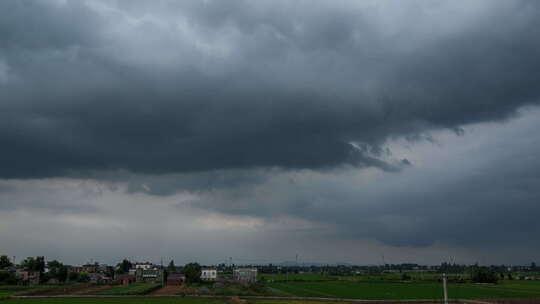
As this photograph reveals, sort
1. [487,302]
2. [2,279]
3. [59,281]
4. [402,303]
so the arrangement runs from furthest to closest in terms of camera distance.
→ [59,281], [2,279], [402,303], [487,302]

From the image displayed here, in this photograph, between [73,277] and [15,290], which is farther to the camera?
[73,277]

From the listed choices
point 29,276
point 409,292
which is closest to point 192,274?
point 29,276

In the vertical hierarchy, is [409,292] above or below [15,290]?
above

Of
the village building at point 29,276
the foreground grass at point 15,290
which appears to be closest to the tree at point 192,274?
the foreground grass at point 15,290

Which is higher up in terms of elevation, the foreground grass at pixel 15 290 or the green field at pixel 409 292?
the green field at pixel 409 292

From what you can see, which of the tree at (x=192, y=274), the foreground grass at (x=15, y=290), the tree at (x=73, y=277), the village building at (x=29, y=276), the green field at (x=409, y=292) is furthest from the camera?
the tree at (x=73, y=277)

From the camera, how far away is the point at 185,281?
541ft

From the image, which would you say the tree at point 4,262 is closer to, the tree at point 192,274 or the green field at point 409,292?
the tree at point 192,274

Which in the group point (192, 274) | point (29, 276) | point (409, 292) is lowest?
point (29, 276)

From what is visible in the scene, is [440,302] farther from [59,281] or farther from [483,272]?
[59,281]

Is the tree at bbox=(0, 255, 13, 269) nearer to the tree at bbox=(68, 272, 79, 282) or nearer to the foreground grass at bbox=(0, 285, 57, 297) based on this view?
the tree at bbox=(68, 272, 79, 282)

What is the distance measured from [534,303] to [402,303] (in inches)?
789

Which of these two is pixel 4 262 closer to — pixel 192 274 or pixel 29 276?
pixel 29 276

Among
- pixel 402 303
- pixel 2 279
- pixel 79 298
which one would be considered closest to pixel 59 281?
pixel 2 279
